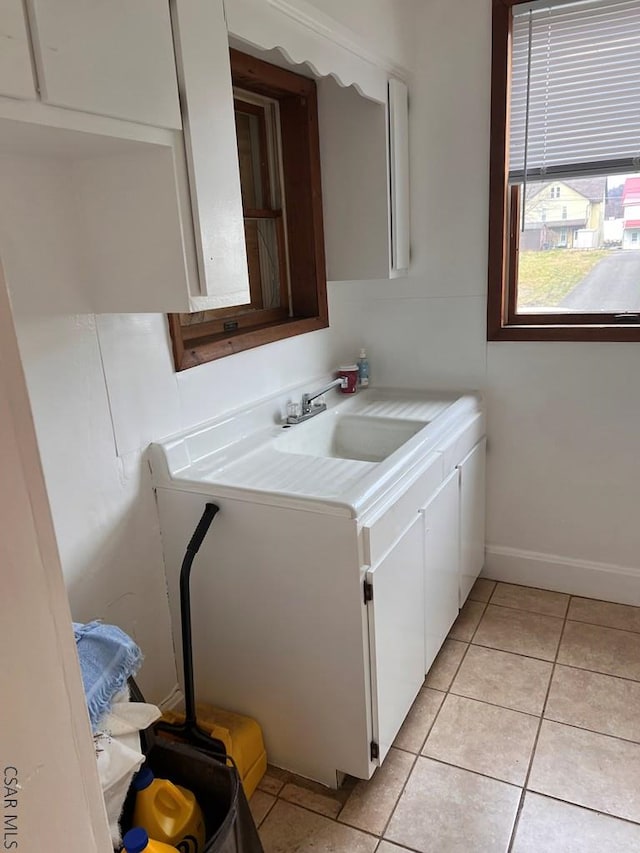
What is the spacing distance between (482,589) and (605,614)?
0.49 m

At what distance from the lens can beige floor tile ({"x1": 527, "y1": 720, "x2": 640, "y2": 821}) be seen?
1665 mm

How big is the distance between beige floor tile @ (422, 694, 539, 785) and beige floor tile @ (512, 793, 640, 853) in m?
0.11

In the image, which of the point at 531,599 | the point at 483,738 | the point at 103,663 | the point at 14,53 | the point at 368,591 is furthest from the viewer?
the point at 531,599

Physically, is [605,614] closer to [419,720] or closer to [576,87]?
[419,720]

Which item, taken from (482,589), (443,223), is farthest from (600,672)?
(443,223)

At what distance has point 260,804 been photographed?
172cm

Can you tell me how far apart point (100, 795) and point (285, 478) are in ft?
3.54

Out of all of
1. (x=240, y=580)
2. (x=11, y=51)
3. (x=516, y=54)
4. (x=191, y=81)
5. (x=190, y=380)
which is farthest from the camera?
(x=516, y=54)

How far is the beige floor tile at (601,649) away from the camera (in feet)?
7.11

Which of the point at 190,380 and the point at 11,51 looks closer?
the point at 11,51

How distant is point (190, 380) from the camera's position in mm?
1863

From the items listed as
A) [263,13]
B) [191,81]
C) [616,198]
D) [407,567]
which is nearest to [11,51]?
[191,81]

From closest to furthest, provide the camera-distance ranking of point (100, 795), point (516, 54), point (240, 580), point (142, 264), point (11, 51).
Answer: point (100, 795) < point (11, 51) < point (142, 264) < point (240, 580) < point (516, 54)

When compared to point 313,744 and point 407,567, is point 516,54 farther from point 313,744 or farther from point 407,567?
point 313,744
